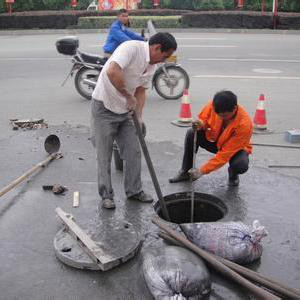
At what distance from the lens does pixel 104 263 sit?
11.4 ft

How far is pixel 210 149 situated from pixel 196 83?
17.9ft

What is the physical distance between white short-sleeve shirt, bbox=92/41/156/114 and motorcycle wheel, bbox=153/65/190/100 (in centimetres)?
460

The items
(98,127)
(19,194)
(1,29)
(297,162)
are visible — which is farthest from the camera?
(1,29)

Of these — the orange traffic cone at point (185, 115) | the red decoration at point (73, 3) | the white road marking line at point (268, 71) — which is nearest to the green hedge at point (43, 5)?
the red decoration at point (73, 3)

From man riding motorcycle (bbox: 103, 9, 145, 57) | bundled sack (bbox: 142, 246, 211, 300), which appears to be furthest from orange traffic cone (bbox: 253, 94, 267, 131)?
bundled sack (bbox: 142, 246, 211, 300)

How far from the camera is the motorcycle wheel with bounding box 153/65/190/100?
8922 millimetres

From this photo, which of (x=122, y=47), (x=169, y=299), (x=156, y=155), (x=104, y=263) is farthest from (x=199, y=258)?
(x=156, y=155)

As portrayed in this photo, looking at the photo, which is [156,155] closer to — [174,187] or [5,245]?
[174,187]

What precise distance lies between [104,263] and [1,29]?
2158 centimetres

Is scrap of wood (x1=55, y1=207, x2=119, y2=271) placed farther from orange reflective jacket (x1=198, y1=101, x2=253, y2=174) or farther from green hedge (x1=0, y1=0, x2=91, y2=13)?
green hedge (x1=0, y1=0, x2=91, y2=13)

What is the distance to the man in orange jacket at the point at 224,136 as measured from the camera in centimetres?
433

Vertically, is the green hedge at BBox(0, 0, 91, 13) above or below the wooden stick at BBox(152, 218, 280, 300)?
above

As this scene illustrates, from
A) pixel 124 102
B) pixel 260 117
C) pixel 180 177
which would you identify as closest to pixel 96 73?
pixel 260 117

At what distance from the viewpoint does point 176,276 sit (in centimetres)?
307
